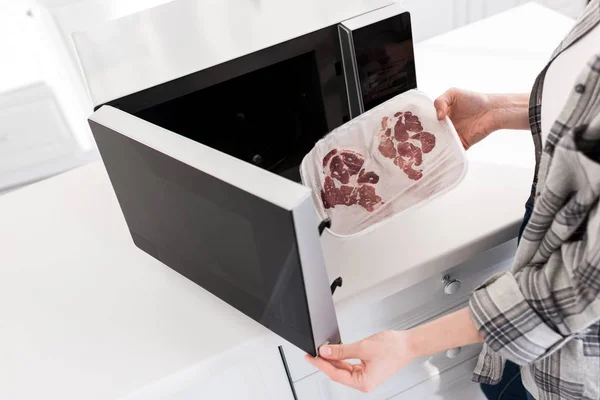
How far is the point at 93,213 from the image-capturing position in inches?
37.7

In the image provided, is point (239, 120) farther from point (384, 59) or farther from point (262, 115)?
point (384, 59)

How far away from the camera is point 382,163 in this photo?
85cm

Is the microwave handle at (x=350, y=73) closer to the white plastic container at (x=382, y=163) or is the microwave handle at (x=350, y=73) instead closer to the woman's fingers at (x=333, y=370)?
the white plastic container at (x=382, y=163)

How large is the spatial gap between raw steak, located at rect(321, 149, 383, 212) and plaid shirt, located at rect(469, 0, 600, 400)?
24 centimetres

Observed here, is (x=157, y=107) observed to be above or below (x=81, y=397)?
above

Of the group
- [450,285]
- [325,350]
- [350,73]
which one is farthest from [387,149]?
[325,350]

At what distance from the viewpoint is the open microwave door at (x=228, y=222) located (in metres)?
0.51

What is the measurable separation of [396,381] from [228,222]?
620 mm

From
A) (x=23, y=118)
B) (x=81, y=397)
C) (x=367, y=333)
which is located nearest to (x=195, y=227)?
(x=81, y=397)

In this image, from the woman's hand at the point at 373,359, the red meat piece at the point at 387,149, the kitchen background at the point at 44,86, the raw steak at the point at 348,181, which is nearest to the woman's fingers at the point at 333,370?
the woman's hand at the point at 373,359

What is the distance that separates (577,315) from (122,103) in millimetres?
634

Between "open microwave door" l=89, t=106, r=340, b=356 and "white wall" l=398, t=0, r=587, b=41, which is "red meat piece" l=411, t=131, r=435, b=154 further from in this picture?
"white wall" l=398, t=0, r=587, b=41

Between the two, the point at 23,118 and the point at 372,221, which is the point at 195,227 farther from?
Answer: the point at 23,118

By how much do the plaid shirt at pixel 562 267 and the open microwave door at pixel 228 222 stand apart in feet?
0.67
